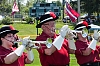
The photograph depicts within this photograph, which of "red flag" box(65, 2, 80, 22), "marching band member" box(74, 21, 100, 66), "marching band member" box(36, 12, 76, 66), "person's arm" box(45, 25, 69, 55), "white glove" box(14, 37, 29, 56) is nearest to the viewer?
"white glove" box(14, 37, 29, 56)

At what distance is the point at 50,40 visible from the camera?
205 inches

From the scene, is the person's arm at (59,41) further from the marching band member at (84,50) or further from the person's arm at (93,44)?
the marching band member at (84,50)

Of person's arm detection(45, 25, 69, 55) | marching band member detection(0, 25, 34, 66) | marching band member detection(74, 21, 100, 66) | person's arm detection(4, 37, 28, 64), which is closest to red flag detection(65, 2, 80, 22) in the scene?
marching band member detection(74, 21, 100, 66)

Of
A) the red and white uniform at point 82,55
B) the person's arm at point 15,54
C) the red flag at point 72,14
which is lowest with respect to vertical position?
the red flag at point 72,14

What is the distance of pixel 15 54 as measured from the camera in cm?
461

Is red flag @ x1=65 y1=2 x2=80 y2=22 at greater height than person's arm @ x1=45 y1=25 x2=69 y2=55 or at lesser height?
lesser

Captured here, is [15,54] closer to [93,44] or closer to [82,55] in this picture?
[93,44]

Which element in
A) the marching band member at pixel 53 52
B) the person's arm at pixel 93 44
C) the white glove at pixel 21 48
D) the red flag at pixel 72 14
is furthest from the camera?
the red flag at pixel 72 14

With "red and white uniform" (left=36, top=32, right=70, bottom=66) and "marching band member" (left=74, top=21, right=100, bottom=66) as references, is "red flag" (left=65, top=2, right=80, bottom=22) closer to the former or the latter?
"marching band member" (left=74, top=21, right=100, bottom=66)

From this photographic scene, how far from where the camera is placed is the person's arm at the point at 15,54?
458 centimetres

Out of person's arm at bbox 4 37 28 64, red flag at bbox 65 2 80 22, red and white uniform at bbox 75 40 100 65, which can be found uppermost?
person's arm at bbox 4 37 28 64

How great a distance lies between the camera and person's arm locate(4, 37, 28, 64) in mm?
4582

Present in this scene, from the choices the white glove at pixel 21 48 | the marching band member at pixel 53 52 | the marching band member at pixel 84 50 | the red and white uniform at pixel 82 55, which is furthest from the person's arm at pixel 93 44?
the white glove at pixel 21 48

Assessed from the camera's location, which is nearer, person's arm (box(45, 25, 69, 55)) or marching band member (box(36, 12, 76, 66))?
person's arm (box(45, 25, 69, 55))
